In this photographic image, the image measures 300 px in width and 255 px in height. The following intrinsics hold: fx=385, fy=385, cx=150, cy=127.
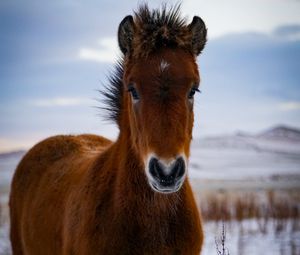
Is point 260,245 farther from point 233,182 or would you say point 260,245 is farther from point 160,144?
point 233,182

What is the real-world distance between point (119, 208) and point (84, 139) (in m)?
2.45

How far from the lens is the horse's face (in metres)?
2.56

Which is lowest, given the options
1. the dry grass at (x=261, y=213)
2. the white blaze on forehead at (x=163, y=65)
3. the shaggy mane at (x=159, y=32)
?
the dry grass at (x=261, y=213)

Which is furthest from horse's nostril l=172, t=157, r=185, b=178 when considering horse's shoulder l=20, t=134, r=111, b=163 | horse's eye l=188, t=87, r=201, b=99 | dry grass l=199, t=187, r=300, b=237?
dry grass l=199, t=187, r=300, b=237

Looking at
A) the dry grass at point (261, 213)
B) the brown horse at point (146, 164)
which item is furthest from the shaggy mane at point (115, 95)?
the dry grass at point (261, 213)

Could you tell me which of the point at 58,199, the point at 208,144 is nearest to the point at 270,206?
the point at 58,199

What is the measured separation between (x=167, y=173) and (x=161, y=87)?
0.68 m

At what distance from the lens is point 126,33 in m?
3.30

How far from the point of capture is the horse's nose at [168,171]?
8.22 ft

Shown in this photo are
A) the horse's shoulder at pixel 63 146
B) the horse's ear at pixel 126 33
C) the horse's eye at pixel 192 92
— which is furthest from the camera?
the horse's shoulder at pixel 63 146

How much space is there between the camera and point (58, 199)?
13.2 ft

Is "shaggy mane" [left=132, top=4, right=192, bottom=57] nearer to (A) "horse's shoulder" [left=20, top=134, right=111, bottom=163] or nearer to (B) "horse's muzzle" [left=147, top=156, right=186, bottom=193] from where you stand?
(B) "horse's muzzle" [left=147, top=156, right=186, bottom=193]

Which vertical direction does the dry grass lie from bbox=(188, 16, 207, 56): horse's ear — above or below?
below

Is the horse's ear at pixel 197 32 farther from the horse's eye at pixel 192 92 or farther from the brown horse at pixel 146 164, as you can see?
the horse's eye at pixel 192 92
